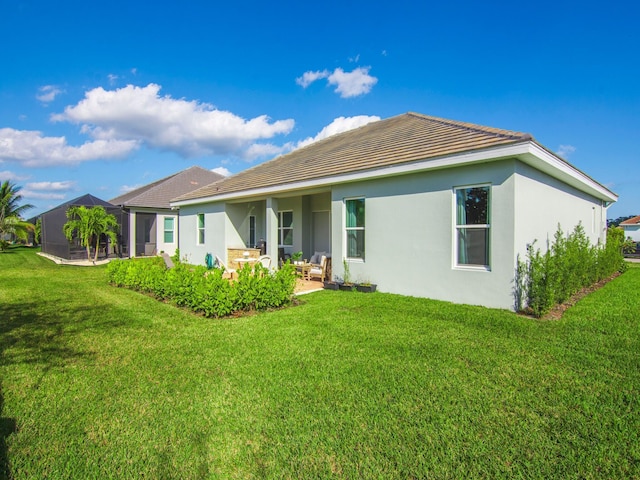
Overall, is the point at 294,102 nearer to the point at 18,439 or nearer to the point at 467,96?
the point at 467,96

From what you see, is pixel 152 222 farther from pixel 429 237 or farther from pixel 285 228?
pixel 429 237

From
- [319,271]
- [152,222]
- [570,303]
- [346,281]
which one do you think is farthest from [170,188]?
[570,303]

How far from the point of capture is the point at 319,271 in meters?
11.5

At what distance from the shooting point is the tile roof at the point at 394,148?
7387mm

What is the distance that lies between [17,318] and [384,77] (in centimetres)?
1561

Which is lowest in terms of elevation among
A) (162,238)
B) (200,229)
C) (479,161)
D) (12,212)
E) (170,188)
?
(162,238)

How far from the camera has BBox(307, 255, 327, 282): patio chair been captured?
1135 cm

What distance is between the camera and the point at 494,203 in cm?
694

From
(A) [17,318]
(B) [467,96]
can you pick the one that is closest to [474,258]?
Answer: (A) [17,318]

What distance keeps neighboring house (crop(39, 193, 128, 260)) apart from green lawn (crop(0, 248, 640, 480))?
14.5m

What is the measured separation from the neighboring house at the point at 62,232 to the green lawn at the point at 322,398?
14.5 metres

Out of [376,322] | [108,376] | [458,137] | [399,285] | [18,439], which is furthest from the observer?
[399,285]

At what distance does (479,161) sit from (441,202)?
1.20 meters

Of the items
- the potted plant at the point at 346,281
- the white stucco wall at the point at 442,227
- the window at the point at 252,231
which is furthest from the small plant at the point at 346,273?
the window at the point at 252,231
